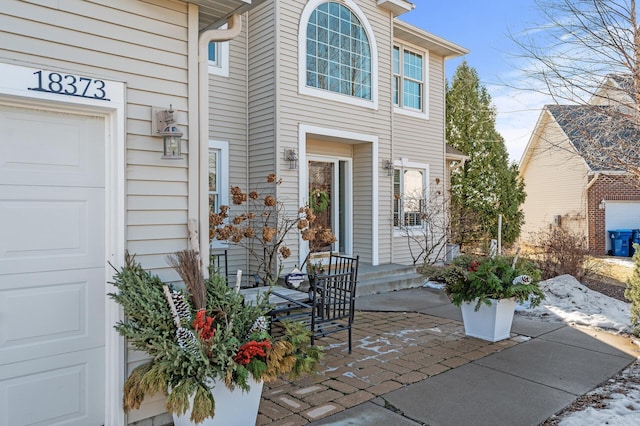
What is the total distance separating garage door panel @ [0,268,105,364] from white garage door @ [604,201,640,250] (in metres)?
17.6

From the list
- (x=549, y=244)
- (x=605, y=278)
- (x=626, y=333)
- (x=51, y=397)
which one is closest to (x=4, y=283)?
(x=51, y=397)

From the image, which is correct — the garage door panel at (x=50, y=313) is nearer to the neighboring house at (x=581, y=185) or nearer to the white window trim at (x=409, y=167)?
the neighboring house at (x=581, y=185)

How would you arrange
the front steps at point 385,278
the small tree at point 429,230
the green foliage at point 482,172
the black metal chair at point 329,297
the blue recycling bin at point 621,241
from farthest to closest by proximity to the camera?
1. the blue recycling bin at point 621,241
2. the green foliage at point 482,172
3. the small tree at point 429,230
4. the front steps at point 385,278
5. the black metal chair at point 329,297

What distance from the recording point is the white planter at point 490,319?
5.13 m

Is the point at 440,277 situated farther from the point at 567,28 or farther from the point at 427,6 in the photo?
the point at 427,6

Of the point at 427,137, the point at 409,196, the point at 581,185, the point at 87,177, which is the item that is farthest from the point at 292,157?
the point at 581,185

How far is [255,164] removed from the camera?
306 inches

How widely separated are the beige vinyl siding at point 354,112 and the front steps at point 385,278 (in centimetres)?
46

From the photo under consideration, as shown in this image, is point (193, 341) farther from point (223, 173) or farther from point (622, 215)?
point (622, 215)

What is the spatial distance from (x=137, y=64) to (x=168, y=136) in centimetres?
58

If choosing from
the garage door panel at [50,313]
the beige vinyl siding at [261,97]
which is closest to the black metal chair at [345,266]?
the beige vinyl siding at [261,97]

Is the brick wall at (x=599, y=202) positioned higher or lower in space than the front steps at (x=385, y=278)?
higher

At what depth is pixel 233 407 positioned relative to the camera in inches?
110

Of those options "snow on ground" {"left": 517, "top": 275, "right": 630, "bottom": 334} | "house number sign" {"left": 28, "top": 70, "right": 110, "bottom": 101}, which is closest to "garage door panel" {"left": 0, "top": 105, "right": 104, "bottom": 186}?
"house number sign" {"left": 28, "top": 70, "right": 110, "bottom": 101}
